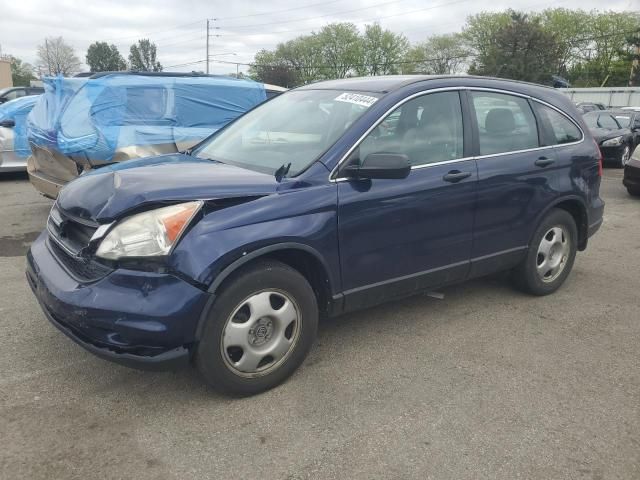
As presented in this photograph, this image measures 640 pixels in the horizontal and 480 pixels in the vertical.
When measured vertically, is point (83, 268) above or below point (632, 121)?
below

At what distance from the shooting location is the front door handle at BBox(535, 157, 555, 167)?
4293 millimetres

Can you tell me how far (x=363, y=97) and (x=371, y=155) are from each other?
58 cm

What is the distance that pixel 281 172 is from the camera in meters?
3.19

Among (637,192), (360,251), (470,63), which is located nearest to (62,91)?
(360,251)

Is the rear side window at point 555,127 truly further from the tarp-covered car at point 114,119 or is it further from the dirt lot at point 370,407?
the tarp-covered car at point 114,119

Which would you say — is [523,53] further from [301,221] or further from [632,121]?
[301,221]

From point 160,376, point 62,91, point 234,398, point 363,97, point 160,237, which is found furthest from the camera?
point 62,91

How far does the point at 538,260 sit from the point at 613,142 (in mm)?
11472

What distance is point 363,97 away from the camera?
11.8 feet

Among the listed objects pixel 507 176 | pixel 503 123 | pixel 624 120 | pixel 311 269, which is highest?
pixel 624 120

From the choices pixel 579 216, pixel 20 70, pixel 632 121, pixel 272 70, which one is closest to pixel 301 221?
pixel 579 216

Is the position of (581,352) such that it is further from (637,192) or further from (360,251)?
(637,192)

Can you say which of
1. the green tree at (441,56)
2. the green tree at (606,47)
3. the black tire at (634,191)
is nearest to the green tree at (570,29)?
the green tree at (606,47)

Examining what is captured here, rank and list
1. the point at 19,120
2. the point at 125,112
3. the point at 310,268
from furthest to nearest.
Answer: the point at 19,120, the point at 125,112, the point at 310,268
